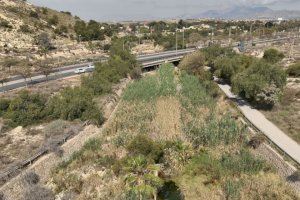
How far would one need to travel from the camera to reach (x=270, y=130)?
43.9 m

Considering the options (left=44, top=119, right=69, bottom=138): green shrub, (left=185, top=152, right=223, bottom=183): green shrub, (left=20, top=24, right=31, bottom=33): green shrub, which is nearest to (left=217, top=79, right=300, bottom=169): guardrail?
(left=185, top=152, right=223, bottom=183): green shrub

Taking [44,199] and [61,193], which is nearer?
[44,199]

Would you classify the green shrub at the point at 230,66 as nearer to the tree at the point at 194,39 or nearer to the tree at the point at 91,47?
the tree at the point at 91,47

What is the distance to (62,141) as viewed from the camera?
127 ft

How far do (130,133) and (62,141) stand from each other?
27.9 ft

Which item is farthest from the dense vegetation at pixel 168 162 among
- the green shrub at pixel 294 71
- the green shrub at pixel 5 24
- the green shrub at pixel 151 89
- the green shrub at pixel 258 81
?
the green shrub at pixel 5 24

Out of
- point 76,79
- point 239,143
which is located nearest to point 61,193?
point 239,143

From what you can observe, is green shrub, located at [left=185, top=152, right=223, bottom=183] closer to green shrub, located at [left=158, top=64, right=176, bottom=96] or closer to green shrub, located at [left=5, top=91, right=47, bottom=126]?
green shrub, located at [left=5, top=91, right=47, bottom=126]

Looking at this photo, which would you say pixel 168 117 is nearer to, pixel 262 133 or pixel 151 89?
pixel 262 133

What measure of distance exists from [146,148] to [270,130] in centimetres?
1563

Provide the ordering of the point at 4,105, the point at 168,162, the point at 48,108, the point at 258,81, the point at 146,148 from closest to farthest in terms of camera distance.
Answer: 1. the point at 168,162
2. the point at 146,148
3. the point at 48,108
4. the point at 4,105
5. the point at 258,81

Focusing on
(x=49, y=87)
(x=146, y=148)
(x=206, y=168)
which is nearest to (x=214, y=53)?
(x=49, y=87)

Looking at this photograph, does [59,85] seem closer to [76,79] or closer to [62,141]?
[76,79]

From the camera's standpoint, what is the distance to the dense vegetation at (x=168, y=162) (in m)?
30.8
